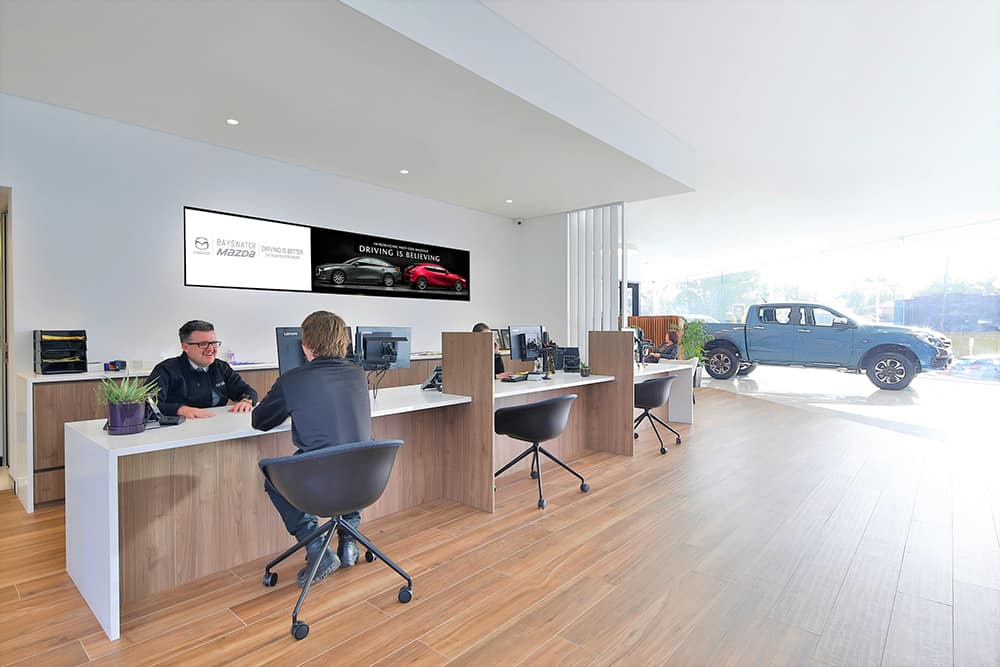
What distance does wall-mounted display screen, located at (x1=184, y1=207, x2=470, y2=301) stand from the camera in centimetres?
488

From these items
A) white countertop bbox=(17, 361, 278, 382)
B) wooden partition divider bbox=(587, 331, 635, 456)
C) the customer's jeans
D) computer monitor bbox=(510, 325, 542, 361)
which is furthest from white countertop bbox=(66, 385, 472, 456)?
wooden partition divider bbox=(587, 331, 635, 456)

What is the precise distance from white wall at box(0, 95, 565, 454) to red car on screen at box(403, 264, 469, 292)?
24.4 inches

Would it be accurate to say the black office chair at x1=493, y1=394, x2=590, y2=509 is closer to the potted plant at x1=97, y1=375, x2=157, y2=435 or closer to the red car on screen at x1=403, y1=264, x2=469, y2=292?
the potted plant at x1=97, y1=375, x2=157, y2=435

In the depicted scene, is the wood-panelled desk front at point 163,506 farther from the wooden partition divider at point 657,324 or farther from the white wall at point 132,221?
the wooden partition divider at point 657,324

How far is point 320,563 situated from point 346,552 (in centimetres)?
20

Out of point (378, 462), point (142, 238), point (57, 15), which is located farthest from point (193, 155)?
point (378, 462)

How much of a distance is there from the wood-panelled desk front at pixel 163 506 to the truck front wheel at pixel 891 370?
374 inches

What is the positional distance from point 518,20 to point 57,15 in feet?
8.76

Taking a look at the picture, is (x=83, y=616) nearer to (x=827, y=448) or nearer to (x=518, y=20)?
(x=518, y=20)

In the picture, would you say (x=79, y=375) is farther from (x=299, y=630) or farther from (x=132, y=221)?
(x=299, y=630)

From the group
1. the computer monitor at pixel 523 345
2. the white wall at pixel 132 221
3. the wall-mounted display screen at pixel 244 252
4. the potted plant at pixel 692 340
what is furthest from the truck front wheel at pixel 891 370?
the wall-mounted display screen at pixel 244 252

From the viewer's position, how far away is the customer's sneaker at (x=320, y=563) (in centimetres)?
254

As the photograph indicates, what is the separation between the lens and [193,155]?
4742 millimetres

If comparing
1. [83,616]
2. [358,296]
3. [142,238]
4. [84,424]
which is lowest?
[83,616]
